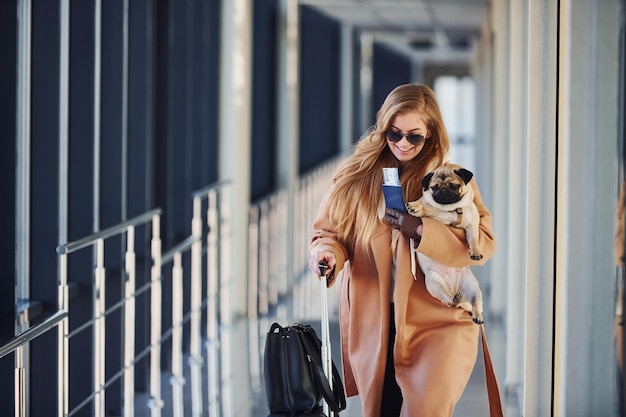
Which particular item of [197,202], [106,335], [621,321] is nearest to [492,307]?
[197,202]

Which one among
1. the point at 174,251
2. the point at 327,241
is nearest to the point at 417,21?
the point at 174,251

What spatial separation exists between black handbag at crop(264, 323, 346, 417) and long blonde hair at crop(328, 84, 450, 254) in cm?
26

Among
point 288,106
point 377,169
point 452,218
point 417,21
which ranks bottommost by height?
point 452,218

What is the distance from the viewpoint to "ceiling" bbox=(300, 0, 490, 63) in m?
5.14

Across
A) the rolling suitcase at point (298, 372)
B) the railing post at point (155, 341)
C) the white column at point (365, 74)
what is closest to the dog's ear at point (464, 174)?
the rolling suitcase at point (298, 372)

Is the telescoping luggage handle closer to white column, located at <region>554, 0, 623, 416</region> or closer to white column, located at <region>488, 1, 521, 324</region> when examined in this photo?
white column, located at <region>554, 0, 623, 416</region>

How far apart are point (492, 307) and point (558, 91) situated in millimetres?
2632

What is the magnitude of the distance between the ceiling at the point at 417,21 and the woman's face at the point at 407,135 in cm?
235

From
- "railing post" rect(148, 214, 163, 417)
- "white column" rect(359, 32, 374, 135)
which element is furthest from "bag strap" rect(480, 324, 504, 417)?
"white column" rect(359, 32, 374, 135)

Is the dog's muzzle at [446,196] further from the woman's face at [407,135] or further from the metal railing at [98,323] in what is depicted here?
the metal railing at [98,323]

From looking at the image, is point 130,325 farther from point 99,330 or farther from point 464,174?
point 464,174

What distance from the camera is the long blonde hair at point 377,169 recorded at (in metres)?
2.62

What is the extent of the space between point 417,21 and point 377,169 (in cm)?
329

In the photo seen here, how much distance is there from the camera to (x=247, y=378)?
414 cm
